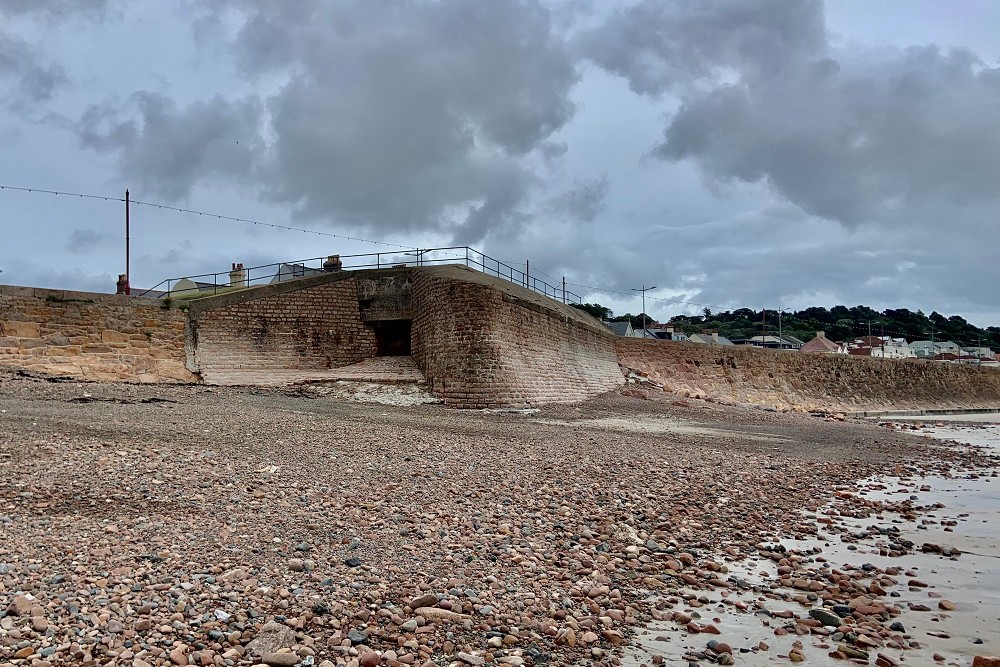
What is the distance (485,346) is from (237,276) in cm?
1257

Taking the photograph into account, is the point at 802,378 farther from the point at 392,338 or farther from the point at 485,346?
the point at 485,346

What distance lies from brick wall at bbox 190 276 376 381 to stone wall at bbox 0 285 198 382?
31.0 inches

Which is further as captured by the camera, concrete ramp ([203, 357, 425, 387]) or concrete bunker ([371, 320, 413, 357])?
concrete bunker ([371, 320, 413, 357])

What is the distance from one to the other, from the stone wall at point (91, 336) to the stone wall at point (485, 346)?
7.16m

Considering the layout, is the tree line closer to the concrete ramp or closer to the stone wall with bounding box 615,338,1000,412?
the stone wall with bounding box 615,338,1000,412

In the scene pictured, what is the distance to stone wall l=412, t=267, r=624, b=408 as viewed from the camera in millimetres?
18609

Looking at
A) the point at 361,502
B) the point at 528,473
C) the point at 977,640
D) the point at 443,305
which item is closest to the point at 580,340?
the point at 443,305

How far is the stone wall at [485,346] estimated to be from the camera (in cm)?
1861

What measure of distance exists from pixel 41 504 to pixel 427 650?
13.4 ft

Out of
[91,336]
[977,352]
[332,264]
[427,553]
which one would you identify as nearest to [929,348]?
[977,352]

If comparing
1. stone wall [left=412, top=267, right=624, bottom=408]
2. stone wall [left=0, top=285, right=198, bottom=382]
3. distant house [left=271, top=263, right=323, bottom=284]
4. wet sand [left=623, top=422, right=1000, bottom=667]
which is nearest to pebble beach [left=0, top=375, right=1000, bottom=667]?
wet sand [left=623, top=422, right=1000, bottom=667]

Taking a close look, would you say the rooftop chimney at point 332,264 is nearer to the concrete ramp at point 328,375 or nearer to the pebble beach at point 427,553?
the concrete ramp at point 328,375

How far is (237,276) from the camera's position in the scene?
1036 inches

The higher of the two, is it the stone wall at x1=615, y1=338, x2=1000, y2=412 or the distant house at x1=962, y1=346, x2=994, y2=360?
the distant house at x1=962, y1=346, x2=994, y2=360
